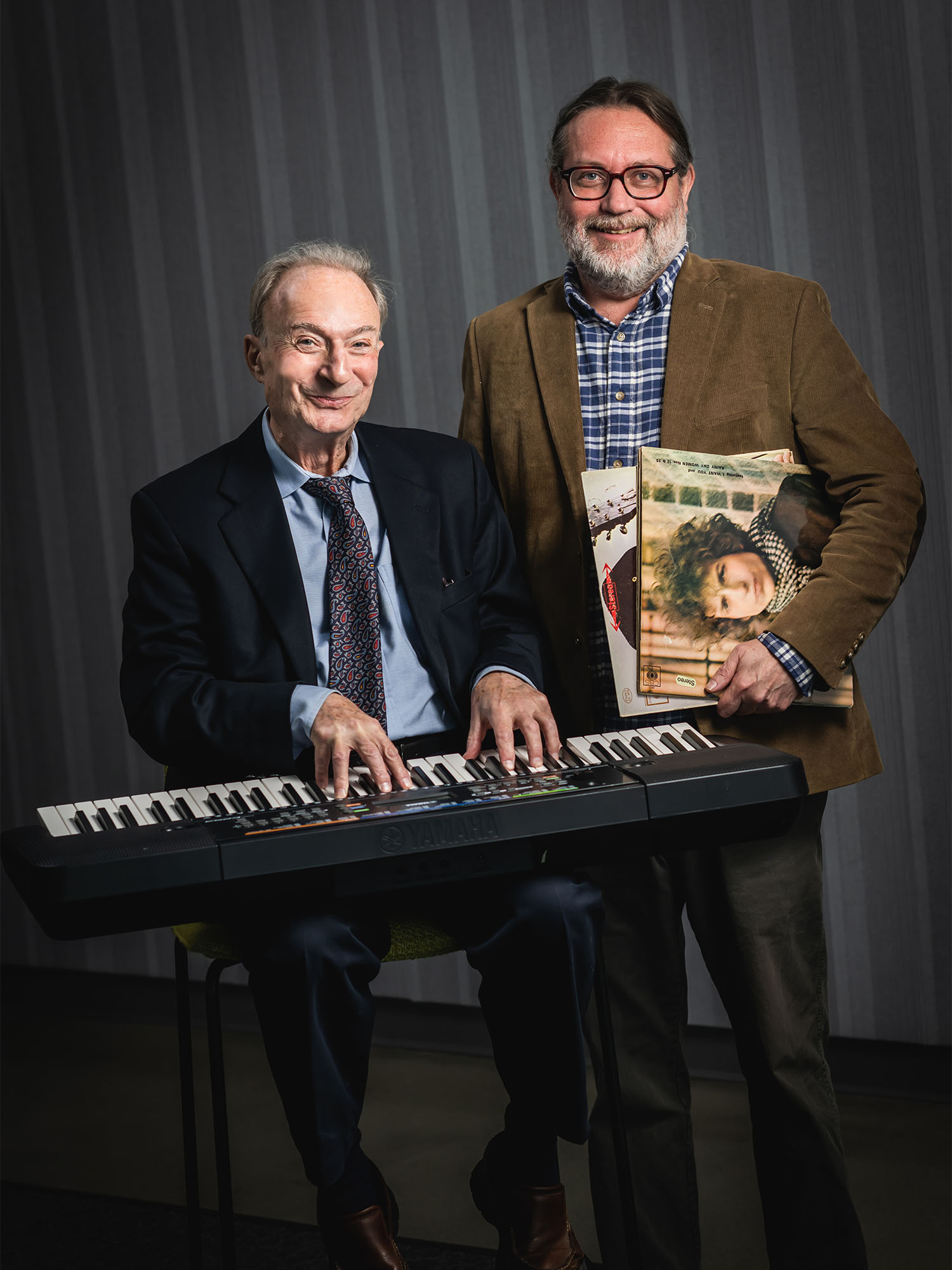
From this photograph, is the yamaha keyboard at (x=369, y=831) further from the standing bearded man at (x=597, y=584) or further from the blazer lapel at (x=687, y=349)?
the blazer lapel at (x=687, y=349)

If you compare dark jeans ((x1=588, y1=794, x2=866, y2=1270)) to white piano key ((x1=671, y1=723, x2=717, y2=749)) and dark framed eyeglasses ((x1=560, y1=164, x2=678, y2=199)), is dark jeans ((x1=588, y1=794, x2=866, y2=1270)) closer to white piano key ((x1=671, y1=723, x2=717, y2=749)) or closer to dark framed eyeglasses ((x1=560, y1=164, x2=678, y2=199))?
white piano key ((x1=671, y1=723, x2=717, y2=749))

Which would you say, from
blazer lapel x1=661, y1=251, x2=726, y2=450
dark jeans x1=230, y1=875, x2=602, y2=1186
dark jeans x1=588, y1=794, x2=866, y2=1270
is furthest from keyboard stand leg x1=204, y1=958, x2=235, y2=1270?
blazer lapel x1=661, y1=251, x2=726, y2=450

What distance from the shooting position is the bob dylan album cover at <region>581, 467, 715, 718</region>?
182cm

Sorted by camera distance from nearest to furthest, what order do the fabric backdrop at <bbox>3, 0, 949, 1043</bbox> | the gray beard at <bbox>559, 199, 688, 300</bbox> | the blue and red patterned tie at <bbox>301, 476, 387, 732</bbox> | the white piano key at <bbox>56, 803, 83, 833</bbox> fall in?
1. the white piano key at <bbox>56, 803, 83, 833</bbox>
2. the blue and red patterned tie at <bbox>301, 476, 387, 732</bbox>
3. the gray beard at <bbox>559, 199, 688, 300</bbox>
4. the fabric backdrop at <bbox>3, 0, 949, 1043</bbox>

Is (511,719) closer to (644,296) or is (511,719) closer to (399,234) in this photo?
(644,296)

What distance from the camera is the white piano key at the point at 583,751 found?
5.28 feet

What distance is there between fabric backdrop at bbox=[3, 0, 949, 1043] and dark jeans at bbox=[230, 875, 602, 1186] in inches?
54.9

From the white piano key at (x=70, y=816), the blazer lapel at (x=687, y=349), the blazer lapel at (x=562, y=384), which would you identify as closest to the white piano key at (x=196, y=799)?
the white piano key at (x=70, y=816)

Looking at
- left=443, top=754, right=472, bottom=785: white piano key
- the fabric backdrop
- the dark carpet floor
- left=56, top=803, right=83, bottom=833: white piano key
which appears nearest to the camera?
left=56, top=803, right=83, bottom=833: white piano key

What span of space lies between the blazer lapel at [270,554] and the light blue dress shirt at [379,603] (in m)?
0.02

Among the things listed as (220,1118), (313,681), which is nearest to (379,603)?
(313,681)

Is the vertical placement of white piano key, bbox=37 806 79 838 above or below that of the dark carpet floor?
above

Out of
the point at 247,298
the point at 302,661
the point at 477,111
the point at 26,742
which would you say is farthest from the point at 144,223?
the point at 302,661

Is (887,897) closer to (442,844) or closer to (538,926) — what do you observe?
(538,926)
